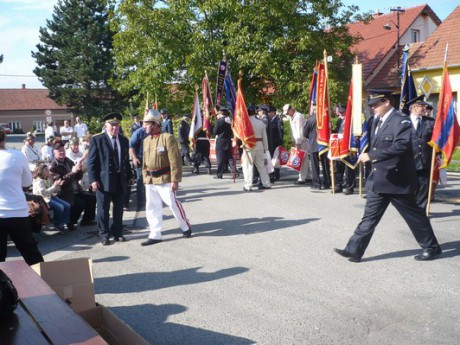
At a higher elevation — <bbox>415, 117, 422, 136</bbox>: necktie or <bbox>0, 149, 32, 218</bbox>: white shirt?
<bbox>415, 117, 422, 136</bbox>: necktie

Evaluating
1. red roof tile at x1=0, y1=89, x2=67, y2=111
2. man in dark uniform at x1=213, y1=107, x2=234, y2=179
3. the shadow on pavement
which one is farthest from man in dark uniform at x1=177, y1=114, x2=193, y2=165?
red roof tile at x1=0, y1=89, x2=67, y2=111

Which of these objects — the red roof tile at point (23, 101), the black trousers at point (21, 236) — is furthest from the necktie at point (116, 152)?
the red roof tile at point (23, 101)

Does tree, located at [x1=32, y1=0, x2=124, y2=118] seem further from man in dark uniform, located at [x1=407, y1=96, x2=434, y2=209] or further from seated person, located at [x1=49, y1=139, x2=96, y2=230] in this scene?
man in dark uniform, located at [x1=407, y1=96, x2=434, y2=209]

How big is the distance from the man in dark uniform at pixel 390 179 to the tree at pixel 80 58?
138 ft

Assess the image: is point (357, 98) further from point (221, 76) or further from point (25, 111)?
point (25, 111)

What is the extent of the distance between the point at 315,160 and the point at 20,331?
1012cm

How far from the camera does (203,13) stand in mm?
25094

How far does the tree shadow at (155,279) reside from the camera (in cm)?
580

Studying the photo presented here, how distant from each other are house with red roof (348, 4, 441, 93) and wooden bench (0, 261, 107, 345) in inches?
1189

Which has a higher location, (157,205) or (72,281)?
(157,205)

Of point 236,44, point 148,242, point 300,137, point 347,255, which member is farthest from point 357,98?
point 236,44

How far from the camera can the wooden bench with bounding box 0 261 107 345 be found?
8.79 ft

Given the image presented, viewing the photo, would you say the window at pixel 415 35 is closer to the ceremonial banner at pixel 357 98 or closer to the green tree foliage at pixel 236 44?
the green tree foliage at pixel 236 44

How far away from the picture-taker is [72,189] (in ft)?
30.1
